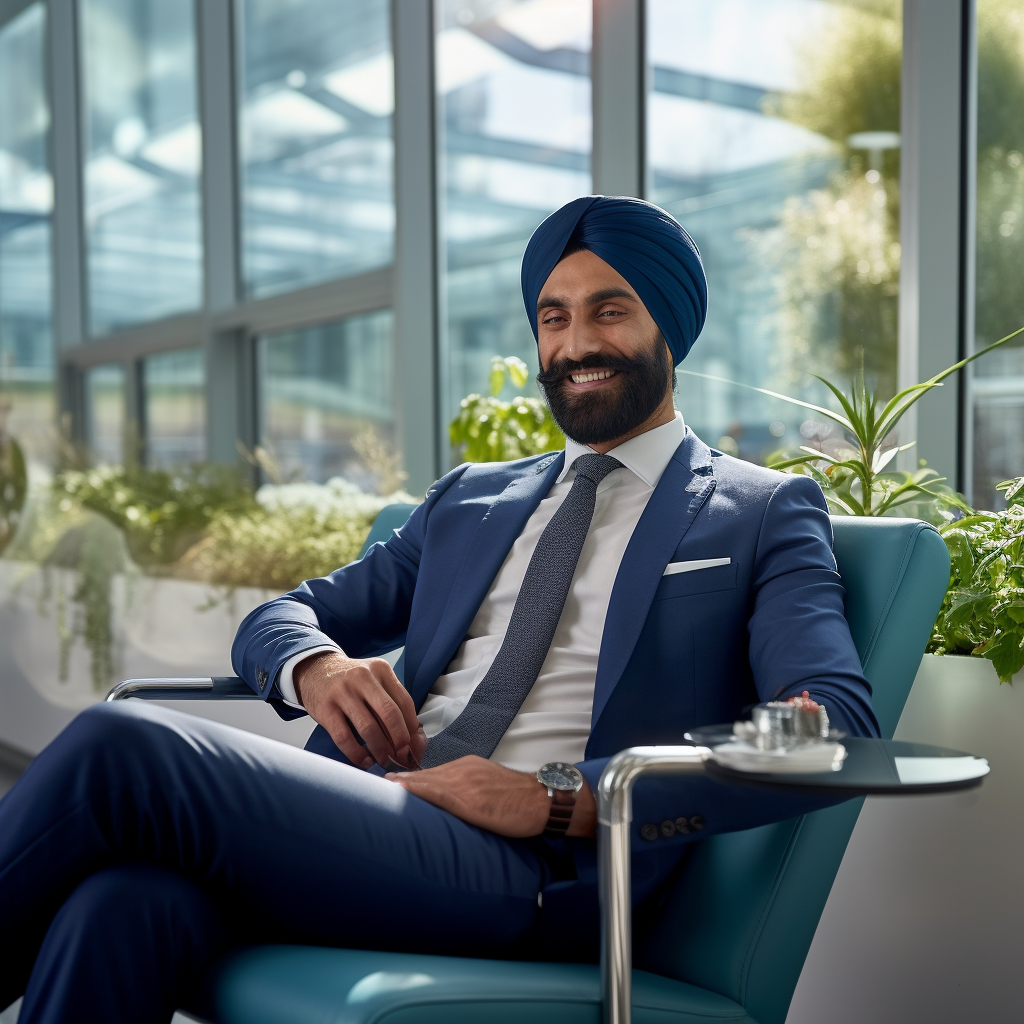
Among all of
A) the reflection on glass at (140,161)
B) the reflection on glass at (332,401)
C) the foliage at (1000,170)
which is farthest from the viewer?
the reflection on glass at (140,161)

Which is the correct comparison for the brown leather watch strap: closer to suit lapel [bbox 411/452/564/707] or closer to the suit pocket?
the suit pocket

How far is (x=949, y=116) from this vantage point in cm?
264

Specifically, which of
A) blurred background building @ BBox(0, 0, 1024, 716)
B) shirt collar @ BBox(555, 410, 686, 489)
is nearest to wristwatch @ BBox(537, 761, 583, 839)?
shirt collar @ BBox(555, 410, 686, 489)

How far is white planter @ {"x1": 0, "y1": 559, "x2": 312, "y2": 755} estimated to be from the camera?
3.67m

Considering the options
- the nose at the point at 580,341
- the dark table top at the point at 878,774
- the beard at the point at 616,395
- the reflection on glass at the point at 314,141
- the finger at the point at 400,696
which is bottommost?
the finger at the point at 400,696

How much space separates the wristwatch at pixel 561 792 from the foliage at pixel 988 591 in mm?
735

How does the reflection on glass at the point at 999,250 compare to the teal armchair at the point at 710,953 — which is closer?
the teal armchair at the point at 710,953

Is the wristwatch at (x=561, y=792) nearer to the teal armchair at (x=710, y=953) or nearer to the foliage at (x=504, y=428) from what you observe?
the teal armchair at (x=710, y=953)

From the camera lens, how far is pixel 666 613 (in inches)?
61.1

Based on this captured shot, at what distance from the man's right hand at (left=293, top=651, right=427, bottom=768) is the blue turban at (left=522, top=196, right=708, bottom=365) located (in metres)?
0.71

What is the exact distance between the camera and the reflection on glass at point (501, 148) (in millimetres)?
3643

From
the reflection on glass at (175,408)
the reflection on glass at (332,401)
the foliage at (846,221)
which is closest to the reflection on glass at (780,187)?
the foliage at (846,221)

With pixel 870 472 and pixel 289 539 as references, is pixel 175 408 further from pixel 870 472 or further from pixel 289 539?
pixel 870 472

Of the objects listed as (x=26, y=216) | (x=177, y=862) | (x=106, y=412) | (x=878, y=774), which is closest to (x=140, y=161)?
(x=26, y=216)
